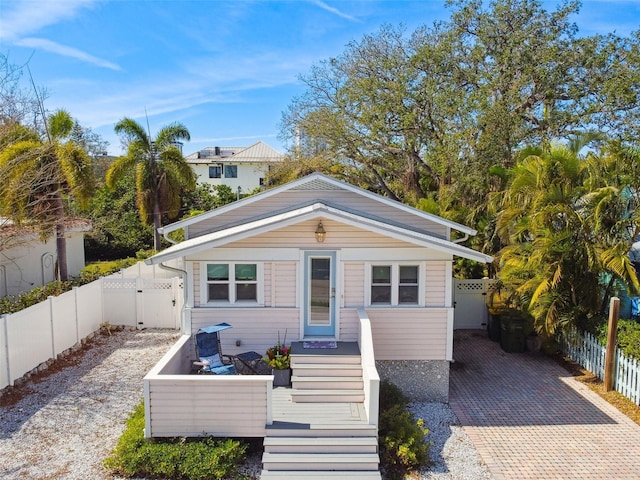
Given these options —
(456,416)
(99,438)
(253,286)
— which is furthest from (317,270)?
(99,438)

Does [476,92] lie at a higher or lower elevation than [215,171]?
higher

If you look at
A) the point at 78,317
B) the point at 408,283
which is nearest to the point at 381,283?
the point at 408,283

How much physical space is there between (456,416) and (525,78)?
1680 cm

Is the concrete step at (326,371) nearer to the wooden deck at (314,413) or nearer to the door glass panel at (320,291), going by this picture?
the wooden deck at (314,413)

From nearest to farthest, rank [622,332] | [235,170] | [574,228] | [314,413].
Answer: [314,413], [622,332], [574,228], [235,170]

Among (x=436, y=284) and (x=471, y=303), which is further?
(x=471, y=303)

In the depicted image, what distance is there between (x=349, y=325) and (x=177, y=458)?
4425 millimetres

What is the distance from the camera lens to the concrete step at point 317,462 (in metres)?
7.26

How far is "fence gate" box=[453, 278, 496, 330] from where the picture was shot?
1543 cm

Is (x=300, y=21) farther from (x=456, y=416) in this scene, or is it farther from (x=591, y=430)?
(x=591, y=430)

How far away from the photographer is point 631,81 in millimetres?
19281

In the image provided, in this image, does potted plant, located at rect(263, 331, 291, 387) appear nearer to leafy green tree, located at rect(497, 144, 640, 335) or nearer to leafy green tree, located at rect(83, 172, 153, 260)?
leafy green tree, located at rect(497, 144, 640, 335)

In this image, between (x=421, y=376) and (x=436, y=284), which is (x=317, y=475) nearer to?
(x=421, y=376)

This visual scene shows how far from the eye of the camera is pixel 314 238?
10023mm
